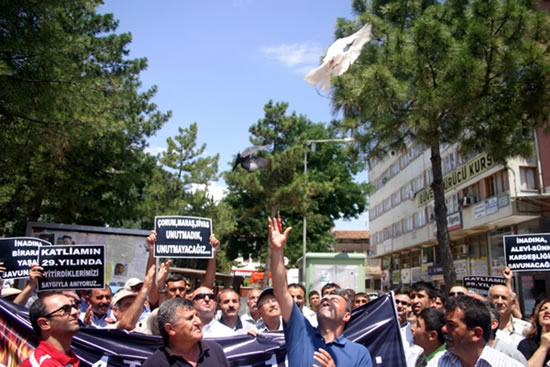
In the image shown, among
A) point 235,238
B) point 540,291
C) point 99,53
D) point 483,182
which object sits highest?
point 99,53

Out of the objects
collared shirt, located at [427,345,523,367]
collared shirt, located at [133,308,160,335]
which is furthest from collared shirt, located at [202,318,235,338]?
collared shirt, located at [427,345,523,367]

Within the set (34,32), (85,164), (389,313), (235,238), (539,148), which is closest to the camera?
(389,313)

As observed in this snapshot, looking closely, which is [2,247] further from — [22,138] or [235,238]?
[235,238]

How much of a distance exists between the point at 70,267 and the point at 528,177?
900 inches

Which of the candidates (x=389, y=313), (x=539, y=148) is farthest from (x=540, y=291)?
(x=389, y=313)

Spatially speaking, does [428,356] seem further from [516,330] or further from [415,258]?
[415,258]

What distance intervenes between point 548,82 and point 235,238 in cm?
2542

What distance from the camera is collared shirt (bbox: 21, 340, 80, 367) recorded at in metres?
3.53

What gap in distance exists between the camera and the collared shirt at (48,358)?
3531mm

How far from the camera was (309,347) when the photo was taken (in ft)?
11.5

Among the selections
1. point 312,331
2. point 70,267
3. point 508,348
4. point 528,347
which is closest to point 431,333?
point 508,348

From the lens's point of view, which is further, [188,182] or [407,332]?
[188,182]

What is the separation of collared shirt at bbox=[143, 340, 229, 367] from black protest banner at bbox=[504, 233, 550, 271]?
5.56m

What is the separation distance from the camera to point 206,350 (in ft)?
11.9
